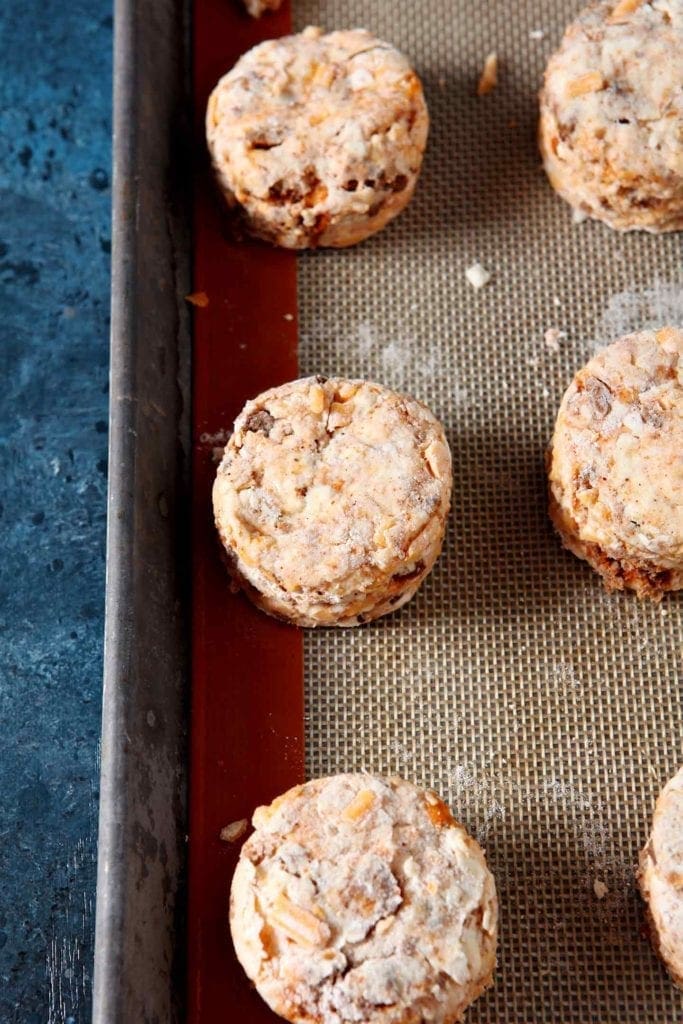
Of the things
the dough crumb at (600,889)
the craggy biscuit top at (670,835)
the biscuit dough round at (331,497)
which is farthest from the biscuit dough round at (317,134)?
the dough crumb at (600,889)

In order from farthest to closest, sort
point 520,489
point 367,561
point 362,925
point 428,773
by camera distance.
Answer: point 520,489 < point 428,773 < point 367,561 < point 362,925

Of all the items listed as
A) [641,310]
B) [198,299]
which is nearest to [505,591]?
[641,310]

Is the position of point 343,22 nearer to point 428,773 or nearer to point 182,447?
point 182,447

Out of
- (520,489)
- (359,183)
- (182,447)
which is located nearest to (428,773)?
(520,489)

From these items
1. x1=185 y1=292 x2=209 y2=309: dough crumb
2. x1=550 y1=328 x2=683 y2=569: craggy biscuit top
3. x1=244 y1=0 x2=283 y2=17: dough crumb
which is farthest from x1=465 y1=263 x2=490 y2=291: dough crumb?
x1=244 y1=0 x2=283 y2=17: dough crumb

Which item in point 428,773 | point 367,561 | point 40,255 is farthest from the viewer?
point 40,255

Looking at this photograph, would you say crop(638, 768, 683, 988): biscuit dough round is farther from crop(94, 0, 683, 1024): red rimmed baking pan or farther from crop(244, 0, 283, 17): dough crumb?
crop(244, 0, 283, 17): dough crumb
